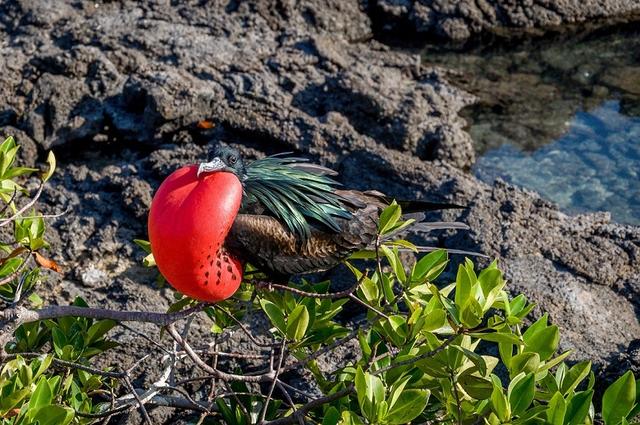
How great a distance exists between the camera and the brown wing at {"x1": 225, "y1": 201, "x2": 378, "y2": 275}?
210 cm

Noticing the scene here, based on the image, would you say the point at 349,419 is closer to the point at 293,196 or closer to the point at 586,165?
the point at 293,196

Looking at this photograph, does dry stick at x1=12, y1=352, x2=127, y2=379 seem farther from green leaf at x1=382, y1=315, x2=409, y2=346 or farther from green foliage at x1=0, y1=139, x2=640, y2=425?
green leaf at x1=382, y1=315, x2=409, y2=346

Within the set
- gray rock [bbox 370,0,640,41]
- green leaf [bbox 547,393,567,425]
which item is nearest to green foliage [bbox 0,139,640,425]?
green leaf [bbox 547,393,567,425]

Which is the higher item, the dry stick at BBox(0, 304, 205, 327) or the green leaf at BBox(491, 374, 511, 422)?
the green leaf at BBox(491, 374, 511, 422)

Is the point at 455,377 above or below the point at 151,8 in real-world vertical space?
above

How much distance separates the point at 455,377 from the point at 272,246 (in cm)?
56

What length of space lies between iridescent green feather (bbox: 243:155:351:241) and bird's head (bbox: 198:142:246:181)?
0.17 feet

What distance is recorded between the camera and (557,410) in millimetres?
1599

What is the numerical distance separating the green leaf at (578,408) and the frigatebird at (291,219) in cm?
74

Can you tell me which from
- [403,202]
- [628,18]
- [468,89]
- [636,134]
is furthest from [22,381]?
[628,18]

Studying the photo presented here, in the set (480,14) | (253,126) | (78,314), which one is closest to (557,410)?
(78,314)

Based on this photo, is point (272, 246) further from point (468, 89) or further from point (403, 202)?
point (468, 89)

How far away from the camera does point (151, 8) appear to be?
3828 mm

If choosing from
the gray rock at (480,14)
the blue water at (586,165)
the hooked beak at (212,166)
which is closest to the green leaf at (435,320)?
the hooked beak at (212,166)
